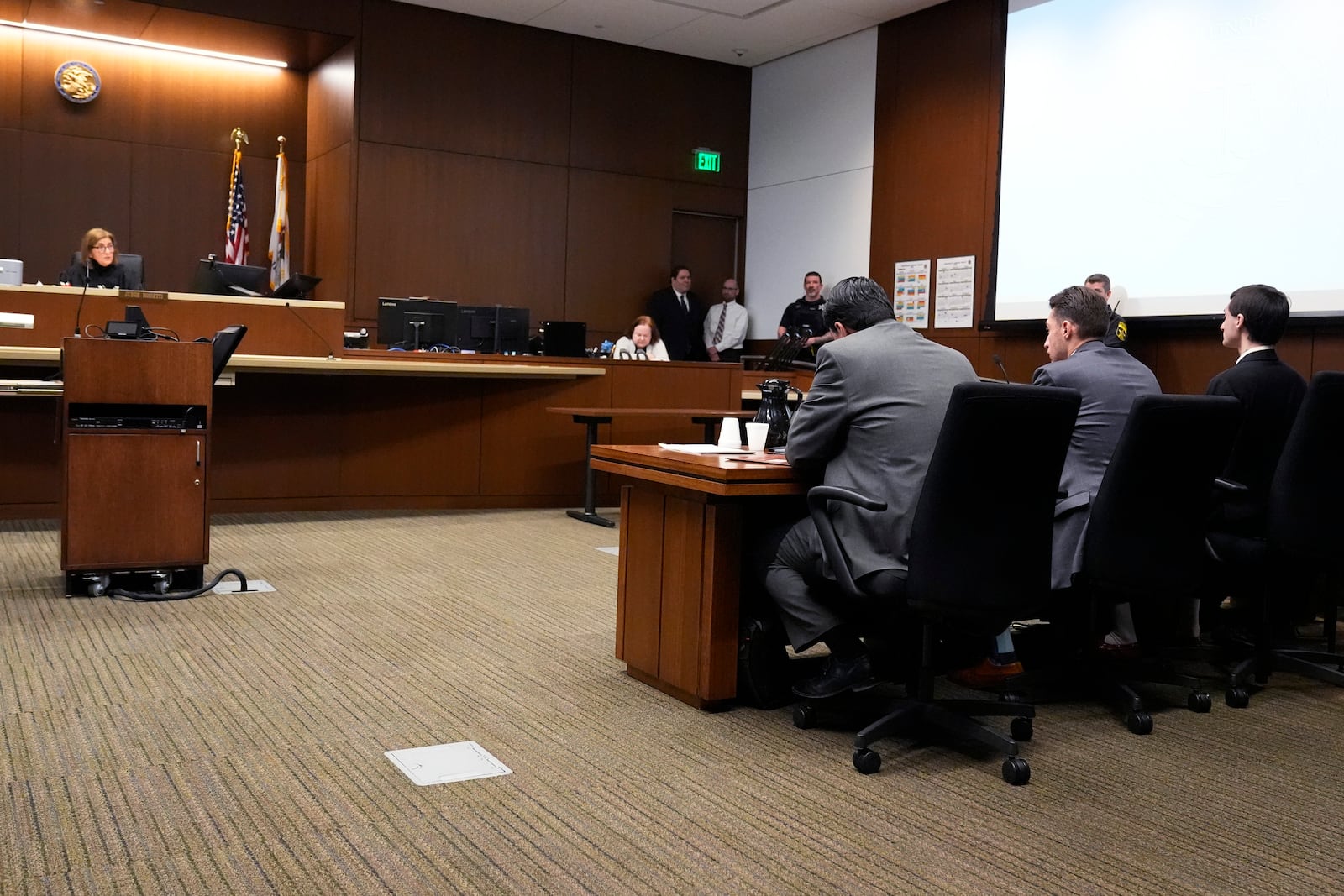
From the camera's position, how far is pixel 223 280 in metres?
7.25

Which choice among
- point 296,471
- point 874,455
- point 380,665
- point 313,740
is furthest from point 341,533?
point 874,455

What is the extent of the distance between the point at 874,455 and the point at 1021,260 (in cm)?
614

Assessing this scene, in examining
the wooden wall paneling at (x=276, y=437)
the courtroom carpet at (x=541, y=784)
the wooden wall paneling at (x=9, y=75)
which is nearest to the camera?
the courtroom carpet at (x=541, y=784)

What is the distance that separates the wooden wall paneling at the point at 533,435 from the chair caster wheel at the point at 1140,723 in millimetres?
5103

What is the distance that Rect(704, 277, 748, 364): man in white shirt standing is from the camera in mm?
11453

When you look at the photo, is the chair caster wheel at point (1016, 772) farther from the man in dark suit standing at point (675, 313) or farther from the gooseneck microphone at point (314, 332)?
the man in dark suit standing at point (675, 313)

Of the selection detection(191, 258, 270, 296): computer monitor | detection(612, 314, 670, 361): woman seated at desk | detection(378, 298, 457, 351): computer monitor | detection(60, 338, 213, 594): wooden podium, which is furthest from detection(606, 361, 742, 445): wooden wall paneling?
detection(60, 338, 213, 594): wooden podium

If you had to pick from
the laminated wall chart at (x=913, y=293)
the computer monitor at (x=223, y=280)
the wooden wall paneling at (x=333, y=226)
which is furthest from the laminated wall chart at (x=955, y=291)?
the computer monitor at (x=223, y=280)

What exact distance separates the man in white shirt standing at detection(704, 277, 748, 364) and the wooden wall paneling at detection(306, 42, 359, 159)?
3727 mm

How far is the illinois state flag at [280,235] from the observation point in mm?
10188

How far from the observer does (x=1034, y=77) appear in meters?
8.62

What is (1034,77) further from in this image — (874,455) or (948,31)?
(874,455)

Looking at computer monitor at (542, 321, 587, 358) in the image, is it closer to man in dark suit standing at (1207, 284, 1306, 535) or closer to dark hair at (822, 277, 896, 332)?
man in dark suit standing at (1207, 284, 1306, 535)

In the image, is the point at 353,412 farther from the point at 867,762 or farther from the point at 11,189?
the point at 867,762
